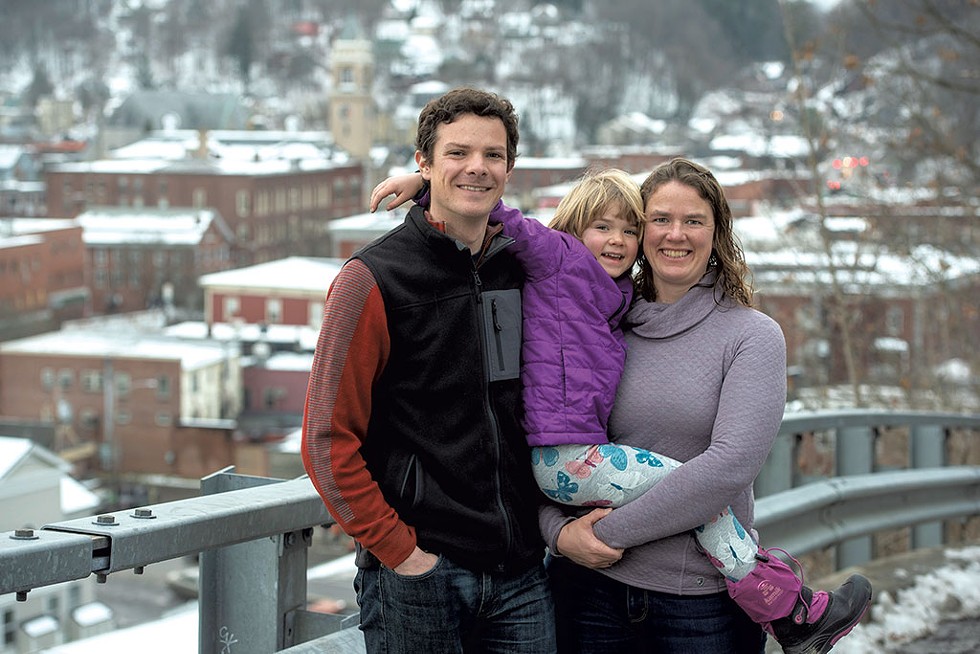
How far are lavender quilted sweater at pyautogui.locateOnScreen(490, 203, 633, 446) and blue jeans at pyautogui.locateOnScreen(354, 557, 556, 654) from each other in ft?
1.04

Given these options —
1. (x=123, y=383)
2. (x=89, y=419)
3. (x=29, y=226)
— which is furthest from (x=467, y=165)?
(x=29, y=226)

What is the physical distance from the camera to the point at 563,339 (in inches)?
107

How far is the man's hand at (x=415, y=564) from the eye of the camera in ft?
8.43

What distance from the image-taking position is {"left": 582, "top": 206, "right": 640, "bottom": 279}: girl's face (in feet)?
9.62

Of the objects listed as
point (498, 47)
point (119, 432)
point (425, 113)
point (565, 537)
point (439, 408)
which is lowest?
point (119, 432)

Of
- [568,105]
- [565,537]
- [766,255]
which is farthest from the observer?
[568,105]

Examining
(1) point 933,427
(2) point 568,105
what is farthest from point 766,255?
(2) point 568,105

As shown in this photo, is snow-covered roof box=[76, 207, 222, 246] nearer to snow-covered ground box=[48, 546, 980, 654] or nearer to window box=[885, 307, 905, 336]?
window box=[885, 307, 905, 336]

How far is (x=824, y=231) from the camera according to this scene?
10.7 m

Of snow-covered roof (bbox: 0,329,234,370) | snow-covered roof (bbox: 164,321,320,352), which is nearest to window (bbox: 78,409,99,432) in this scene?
snow-covered roof (bbox: 0,329,234,370)

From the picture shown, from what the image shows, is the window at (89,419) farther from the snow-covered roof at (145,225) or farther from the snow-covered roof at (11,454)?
the snow-covered roof at (145,225)

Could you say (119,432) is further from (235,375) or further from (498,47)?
(498,47)

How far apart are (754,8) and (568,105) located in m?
30.9

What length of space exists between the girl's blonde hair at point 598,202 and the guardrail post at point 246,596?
920 mm
